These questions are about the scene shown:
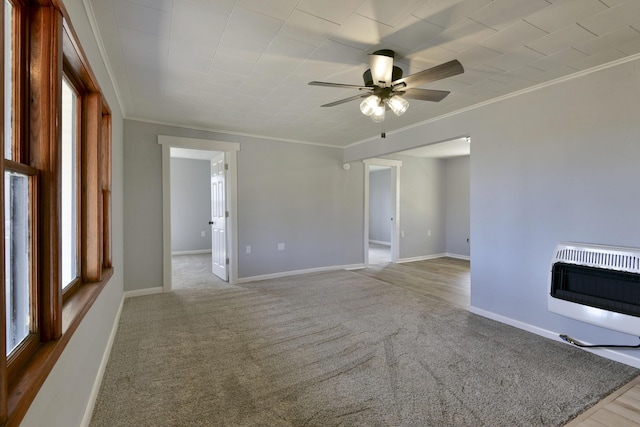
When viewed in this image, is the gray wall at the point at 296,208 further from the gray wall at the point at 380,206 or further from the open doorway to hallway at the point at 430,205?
the gray wall at the point at 380,206

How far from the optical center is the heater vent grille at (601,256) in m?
2.26

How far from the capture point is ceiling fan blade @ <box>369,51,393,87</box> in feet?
6.73

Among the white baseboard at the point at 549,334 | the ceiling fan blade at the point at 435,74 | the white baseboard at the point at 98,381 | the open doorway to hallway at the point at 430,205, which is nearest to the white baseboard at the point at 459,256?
the open doorway to hallway at the point at 430,205

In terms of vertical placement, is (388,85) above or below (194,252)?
above

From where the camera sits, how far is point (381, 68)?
6.91 ft

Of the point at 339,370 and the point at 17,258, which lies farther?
the point at 339,370

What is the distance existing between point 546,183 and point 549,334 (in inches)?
53.8

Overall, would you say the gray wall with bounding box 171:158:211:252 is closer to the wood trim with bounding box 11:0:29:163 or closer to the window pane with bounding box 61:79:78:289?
the window pane with bounding box 61:79:78:289

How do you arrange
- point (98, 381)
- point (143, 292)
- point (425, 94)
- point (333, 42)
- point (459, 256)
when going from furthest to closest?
point (459, 256) < point (143, 292) < point (425, 94) < point (333, 42) < point (98, 381)

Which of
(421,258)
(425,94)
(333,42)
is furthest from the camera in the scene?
(421,258)

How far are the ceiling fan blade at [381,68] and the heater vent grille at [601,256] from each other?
2.03 metres

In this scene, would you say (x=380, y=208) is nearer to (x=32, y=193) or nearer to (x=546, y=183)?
(x=546, y=183)

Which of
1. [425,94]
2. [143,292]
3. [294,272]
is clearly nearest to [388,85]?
[425,94]

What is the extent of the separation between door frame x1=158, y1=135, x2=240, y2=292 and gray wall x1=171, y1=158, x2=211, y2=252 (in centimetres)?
363
